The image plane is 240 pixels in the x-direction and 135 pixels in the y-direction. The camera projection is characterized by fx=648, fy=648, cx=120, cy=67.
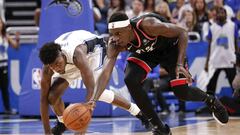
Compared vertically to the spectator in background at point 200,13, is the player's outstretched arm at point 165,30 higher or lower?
higher

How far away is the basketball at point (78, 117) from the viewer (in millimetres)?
7180

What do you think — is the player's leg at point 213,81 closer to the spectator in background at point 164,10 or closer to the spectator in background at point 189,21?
the spectator in background at point 189,21

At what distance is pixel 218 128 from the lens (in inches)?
404

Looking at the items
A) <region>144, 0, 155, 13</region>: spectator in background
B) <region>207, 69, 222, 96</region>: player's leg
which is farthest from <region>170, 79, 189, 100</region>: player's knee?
<region>144, 0, 155, 13</region>: spectator in background

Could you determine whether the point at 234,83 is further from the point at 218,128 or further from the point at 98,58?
the point at 98,58

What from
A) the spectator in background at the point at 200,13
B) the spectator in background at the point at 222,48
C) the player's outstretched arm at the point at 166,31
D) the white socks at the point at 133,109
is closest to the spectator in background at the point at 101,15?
the spectator in background at the point at 200,13

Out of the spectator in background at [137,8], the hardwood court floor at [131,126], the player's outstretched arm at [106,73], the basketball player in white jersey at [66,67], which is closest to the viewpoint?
the player's outstretched arm at [106,73]

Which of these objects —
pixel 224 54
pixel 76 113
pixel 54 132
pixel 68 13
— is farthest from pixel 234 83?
pixel 76 113

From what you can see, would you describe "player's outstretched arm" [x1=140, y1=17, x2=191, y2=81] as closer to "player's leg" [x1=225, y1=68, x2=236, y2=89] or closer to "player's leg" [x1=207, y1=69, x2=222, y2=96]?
"player's leg" [x1=225, y1=68, x2=236, y2=89]

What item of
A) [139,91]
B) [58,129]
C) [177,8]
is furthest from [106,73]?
[177,8]

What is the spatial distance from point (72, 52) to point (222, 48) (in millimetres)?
6211

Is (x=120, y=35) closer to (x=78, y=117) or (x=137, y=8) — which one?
(x=78, y=117)

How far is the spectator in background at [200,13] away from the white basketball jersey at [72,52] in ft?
18.2

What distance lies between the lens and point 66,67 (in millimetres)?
8469
